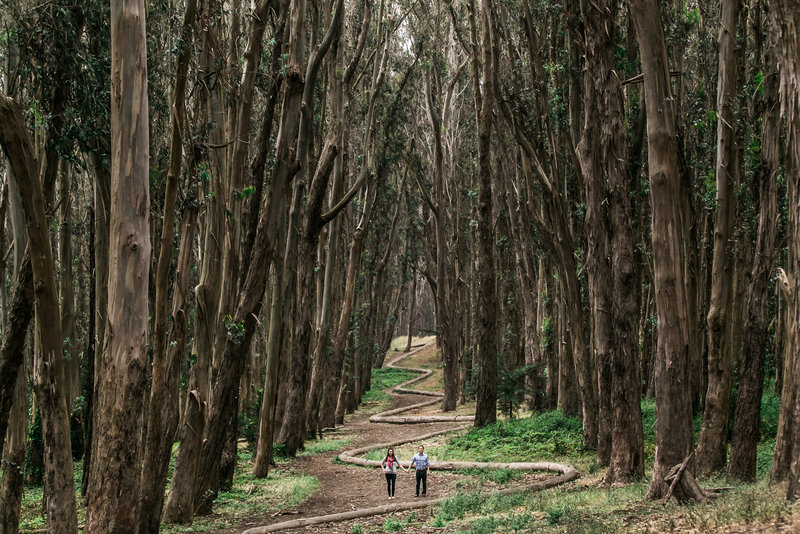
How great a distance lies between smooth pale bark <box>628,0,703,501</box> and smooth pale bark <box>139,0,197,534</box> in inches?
234

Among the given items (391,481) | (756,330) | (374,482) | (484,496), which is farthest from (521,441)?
(756,330)

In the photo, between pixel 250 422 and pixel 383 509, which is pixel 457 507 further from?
pixel 250 422

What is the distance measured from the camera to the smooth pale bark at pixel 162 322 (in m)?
9.27

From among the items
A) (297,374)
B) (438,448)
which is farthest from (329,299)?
(438,448)

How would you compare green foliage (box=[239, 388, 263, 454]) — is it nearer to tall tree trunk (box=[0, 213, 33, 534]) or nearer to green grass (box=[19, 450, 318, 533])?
green grass (box=[19, 450, 318, 533])

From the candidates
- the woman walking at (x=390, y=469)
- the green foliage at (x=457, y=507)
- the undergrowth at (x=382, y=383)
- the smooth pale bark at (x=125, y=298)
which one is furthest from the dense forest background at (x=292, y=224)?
the undergrowth at (x=382, y=383)

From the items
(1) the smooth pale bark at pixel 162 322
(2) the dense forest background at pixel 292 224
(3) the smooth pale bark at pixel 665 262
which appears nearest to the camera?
(2) the dense forest background at pixel 292 224

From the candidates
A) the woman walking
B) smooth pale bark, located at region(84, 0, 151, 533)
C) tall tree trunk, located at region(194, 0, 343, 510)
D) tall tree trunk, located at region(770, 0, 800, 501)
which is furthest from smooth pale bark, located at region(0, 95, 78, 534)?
tall tree trunk, located at region(770, 0, 800, 501)

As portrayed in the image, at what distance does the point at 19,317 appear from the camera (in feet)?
30.6

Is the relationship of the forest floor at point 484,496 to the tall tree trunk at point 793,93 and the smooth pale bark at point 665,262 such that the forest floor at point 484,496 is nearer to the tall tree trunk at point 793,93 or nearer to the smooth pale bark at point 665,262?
the smooth pale bark at point 665,262

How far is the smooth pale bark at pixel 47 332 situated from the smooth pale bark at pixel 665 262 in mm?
7057

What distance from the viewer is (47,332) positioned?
28.1 ft

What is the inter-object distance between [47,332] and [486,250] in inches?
543

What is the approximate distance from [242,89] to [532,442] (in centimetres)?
1025
